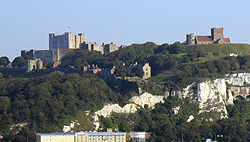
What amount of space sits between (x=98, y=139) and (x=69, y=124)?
5922 millimetres

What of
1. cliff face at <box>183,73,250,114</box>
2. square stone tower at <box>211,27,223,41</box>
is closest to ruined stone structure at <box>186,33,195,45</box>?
square stone tower at <box>211,27,223,41</box>

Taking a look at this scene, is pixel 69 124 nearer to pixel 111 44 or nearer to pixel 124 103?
pixel 124 103

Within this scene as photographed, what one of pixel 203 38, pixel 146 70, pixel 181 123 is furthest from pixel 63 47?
pixel 181 123

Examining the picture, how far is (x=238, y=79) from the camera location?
4055 inches

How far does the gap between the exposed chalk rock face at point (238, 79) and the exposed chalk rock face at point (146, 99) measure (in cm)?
1274

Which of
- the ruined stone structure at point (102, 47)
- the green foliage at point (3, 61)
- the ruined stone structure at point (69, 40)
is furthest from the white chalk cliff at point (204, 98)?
the green foliage at point (3, 61)

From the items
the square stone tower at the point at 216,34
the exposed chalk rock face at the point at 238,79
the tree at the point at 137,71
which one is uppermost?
the square stone tower at the point at 216,34

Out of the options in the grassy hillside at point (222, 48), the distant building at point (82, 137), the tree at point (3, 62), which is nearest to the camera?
the distant building at point (82, 137)

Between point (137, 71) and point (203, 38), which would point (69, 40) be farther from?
point (137, 71)

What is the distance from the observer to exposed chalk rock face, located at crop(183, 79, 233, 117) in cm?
9612

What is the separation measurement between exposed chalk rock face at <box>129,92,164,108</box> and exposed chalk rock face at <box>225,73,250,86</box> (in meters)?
12.7

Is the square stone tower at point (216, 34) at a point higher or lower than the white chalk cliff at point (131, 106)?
higher

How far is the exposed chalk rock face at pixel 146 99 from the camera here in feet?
308

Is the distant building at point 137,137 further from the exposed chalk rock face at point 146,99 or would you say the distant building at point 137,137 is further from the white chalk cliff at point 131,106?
the exposed chalk rock face at point 146,99
